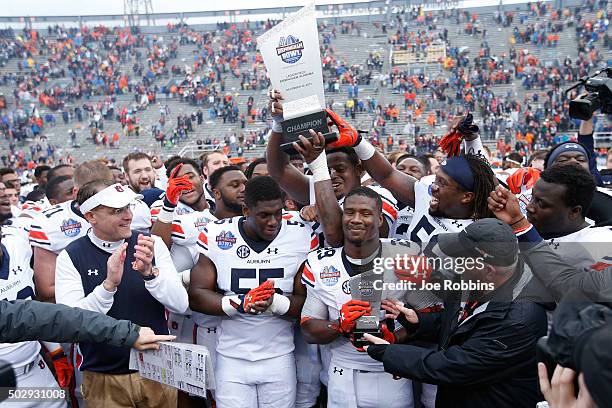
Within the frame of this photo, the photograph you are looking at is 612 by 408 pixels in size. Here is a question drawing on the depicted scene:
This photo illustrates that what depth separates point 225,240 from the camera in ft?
11.2

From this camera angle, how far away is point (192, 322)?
4121 millimetres

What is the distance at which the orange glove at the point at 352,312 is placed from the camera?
2600 millimetres

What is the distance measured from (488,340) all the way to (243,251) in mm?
1615

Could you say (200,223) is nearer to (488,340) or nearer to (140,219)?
(140,219)

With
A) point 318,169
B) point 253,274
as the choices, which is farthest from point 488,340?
point 253,274

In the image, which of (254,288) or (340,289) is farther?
(254,288)

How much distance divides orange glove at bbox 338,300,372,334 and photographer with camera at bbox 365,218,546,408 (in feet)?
0.74

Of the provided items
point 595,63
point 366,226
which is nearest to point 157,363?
point 366,226

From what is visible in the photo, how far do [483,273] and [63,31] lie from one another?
134 feet

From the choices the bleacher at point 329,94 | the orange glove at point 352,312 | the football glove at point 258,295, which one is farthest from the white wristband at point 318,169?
the bleacher at point 329,94

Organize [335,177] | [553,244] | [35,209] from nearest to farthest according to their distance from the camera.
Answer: [553,244]
[335,177]
[35,209]

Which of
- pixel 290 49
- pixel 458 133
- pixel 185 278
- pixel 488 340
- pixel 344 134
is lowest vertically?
pixel 185 278

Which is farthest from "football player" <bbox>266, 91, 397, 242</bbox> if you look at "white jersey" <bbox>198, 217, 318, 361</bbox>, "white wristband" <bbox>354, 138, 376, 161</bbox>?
"white jersey" <bbox>198, 217, 318, 361</bbox>

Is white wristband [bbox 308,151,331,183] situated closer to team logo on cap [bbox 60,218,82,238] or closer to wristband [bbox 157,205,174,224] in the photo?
wristband [bbox 157,205,174,224]
